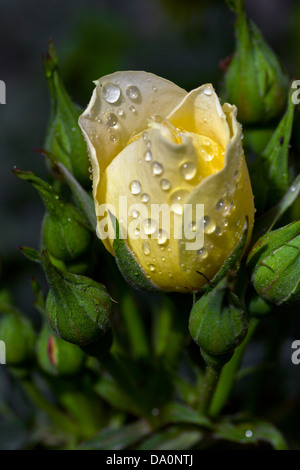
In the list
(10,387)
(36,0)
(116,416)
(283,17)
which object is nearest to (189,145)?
(116,416)

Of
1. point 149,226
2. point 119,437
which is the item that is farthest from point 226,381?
point 149,226

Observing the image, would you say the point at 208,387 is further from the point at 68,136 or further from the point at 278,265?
the point at 68,136

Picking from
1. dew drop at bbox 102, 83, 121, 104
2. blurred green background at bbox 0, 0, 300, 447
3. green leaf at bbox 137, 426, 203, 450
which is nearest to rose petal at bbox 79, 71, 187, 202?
dew drop at bbox 102, 83, 121, 104

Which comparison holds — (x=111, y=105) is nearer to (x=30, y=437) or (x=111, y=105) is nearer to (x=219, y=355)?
(x=219, y=355)

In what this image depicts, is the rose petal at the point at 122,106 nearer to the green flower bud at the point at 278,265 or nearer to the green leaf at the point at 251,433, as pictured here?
the green flower bud at the point at 278,265

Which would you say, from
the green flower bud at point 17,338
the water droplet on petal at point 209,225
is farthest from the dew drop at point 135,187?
the green flower bud at point 17,338
